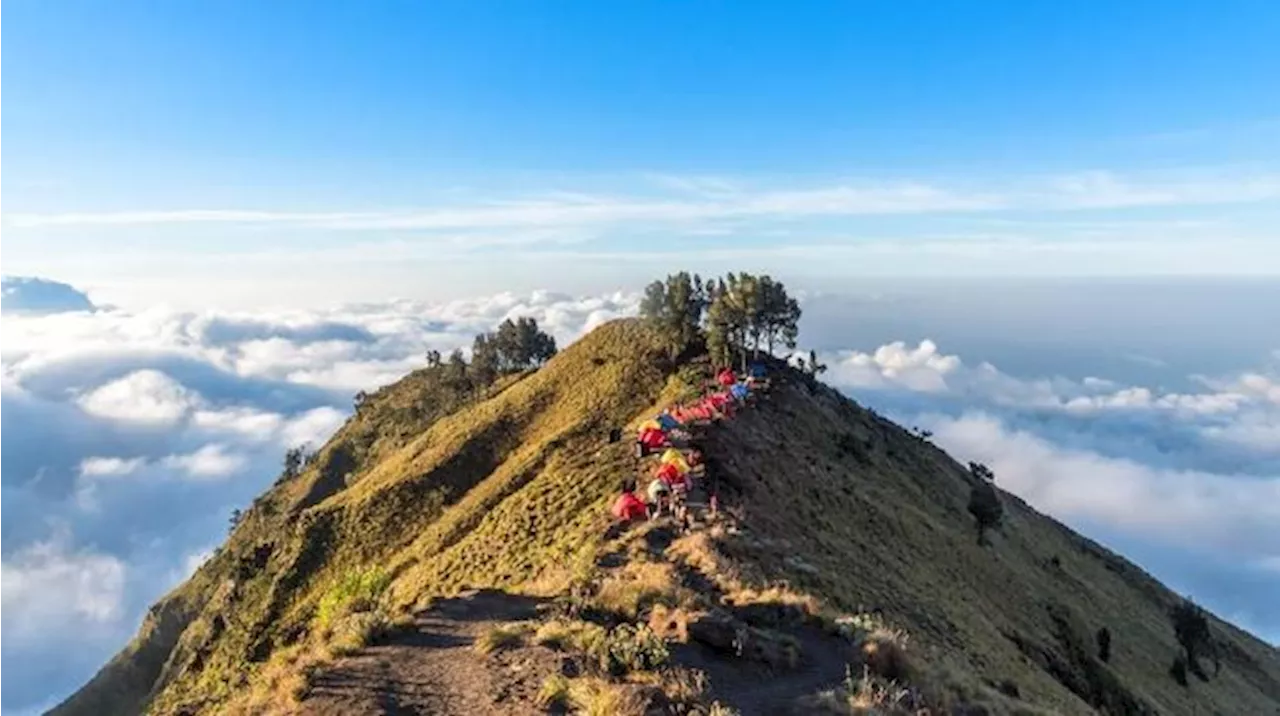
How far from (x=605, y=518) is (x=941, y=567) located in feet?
89.6

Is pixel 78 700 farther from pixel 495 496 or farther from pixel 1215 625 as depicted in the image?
pixel 1215 625

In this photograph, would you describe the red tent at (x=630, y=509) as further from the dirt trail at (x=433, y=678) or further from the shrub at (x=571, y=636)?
the shrub at (x=571, y=636)

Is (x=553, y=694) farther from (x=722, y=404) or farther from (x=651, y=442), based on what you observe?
(x=722, y=404)

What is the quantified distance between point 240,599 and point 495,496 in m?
34.7

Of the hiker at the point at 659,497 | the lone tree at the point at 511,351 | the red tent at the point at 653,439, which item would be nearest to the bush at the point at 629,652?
the hiker at the point at 659,497

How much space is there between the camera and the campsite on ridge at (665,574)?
1995 centimetres

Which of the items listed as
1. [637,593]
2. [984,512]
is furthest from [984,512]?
[637,593]

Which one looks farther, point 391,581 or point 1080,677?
point 391,581

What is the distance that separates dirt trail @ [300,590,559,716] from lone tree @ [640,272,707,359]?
228 ft

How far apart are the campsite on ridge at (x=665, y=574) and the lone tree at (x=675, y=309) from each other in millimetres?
304

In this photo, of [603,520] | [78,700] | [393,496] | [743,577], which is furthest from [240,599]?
[743,577]

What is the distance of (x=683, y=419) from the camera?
210 feet

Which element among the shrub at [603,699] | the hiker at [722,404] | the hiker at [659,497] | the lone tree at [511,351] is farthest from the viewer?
the lone tree at [511,351]

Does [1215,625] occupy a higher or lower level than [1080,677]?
lower
